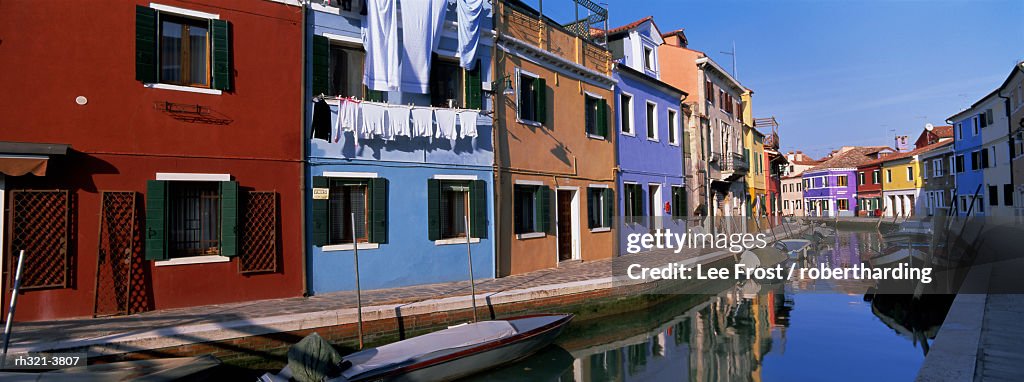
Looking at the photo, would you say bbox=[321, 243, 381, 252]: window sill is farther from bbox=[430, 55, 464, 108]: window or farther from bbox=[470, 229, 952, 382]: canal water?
bbox=[470, 229, 952, 382]: canal water

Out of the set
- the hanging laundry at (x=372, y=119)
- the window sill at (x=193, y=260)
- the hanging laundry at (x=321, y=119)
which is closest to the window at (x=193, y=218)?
the window sill at (x=193, y=260)

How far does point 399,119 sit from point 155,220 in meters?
4.78

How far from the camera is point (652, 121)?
2106 centimetres

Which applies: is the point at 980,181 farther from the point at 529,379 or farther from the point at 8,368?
the point at 8,368

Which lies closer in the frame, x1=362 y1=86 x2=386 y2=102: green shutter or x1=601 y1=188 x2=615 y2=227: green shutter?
x1=362 y1=86 x2=386 y2=102: green shutter

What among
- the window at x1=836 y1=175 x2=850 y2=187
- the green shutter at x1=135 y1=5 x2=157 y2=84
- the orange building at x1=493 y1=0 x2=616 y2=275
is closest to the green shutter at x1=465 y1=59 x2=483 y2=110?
the orange building at x1=493 y1=0 x2=616 y2=275

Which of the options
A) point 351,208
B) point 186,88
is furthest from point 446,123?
point 186,88

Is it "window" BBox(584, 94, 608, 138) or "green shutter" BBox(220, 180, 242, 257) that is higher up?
"window" BBox(584, 94, 608, 138)

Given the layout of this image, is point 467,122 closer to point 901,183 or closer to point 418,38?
point 418,38

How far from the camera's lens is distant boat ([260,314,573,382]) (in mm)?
7217

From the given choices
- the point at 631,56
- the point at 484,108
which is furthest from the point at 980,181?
the point at 484,108

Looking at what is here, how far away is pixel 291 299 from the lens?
33.9 ft

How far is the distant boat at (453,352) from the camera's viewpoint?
722 centimetres

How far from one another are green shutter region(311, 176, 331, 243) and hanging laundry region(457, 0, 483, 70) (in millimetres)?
4270
